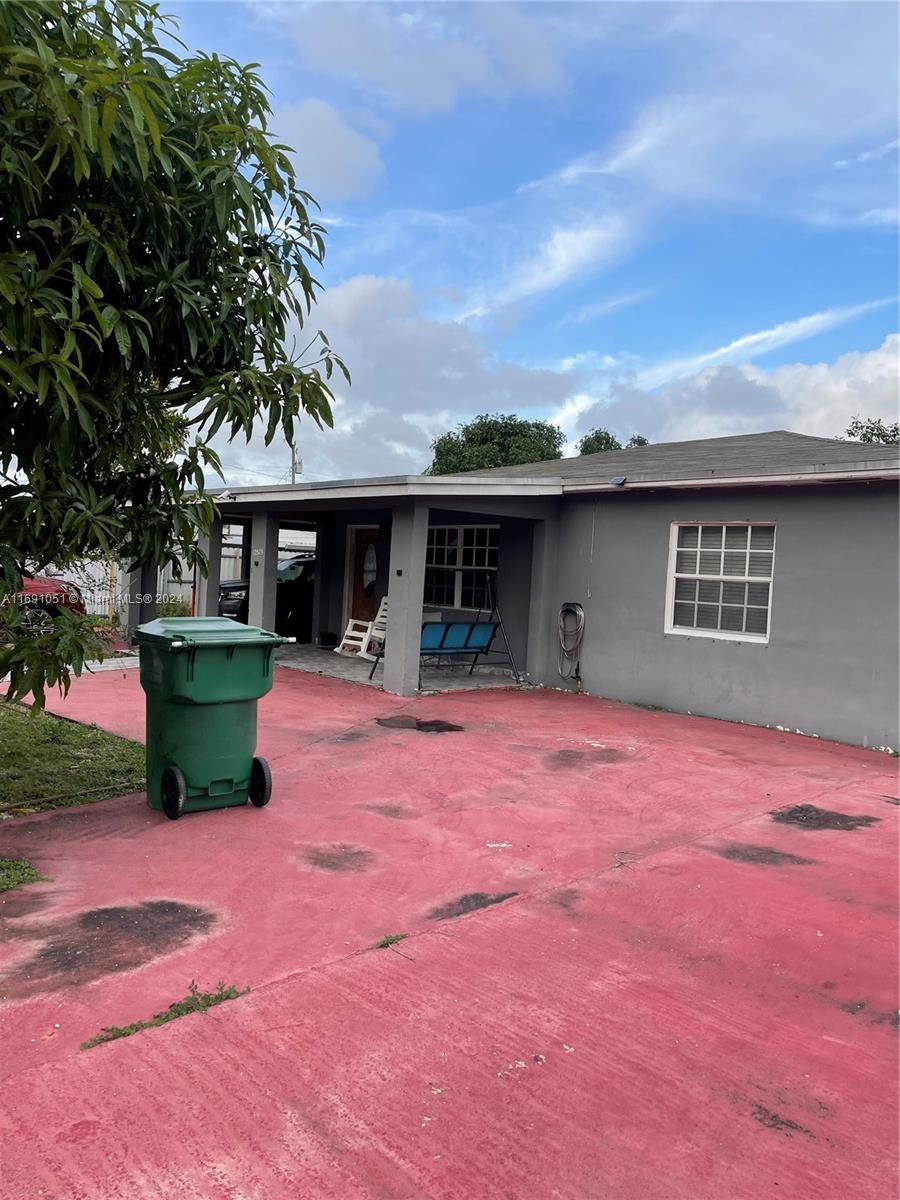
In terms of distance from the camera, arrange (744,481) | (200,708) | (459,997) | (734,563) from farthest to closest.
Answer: (734,563)
(744,481)
(200,708)
(459,997)

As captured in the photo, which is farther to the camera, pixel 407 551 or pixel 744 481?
pixel 407 551

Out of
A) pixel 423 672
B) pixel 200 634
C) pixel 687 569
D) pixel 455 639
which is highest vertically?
pixel 687 569

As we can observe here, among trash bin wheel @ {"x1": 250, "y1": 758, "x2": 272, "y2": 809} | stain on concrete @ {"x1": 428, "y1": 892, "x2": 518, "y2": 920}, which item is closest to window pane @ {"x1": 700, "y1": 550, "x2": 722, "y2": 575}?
trash bin wheel @ {"x1": 250, "y1": 758, "x2": 272, "y2": 809}

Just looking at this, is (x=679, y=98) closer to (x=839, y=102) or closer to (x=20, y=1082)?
(x=839, y=102)

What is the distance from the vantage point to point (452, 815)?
6.15 meters

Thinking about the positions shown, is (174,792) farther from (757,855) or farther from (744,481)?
(744,481)

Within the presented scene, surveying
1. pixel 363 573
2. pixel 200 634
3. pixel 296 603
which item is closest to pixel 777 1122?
→ pixel 200 634

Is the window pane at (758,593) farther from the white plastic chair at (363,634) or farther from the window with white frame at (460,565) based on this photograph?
the white plastic chair at (363,634)

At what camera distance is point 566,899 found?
15.3ft

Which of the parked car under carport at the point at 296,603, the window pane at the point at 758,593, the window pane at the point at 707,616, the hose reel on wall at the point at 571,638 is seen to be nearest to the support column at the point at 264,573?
the parked car under carport at the point at 296,603

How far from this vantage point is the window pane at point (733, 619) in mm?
10219

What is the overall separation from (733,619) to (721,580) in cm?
48

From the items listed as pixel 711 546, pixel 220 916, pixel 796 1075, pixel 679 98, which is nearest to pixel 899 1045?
pixel 796 1075

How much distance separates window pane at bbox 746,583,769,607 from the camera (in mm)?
9961
